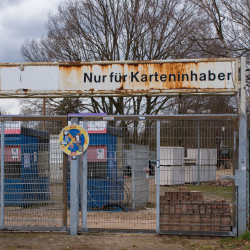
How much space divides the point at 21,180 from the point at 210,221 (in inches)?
149

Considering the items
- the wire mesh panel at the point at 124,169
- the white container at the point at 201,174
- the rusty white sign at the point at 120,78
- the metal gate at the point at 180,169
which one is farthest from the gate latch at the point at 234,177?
the rusty white sign at the point at 120,78

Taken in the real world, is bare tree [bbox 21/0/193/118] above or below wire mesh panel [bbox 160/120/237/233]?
above

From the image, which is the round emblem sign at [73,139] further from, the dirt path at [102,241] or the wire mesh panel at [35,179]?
the dirt path at [102,241]

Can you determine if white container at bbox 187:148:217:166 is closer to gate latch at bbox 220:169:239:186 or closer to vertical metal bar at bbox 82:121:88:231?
gate latch at bbox 220:169:239:186

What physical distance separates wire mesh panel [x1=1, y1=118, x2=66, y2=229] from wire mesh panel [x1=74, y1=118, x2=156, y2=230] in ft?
2.32

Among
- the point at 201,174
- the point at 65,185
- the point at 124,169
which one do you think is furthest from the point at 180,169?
the point at 65,185

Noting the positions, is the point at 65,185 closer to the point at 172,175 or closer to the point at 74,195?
the point at 74,195

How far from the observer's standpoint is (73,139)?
6711mm

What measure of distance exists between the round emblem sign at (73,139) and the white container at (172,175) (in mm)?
1617

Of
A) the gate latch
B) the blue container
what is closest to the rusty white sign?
the blue container

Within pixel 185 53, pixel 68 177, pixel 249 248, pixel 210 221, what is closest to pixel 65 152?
pixel 68 177

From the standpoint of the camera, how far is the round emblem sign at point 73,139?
263 inches

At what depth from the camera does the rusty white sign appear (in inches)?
266

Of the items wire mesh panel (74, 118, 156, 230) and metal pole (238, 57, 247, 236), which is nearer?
metal pole (238, 57, 247, 236)
